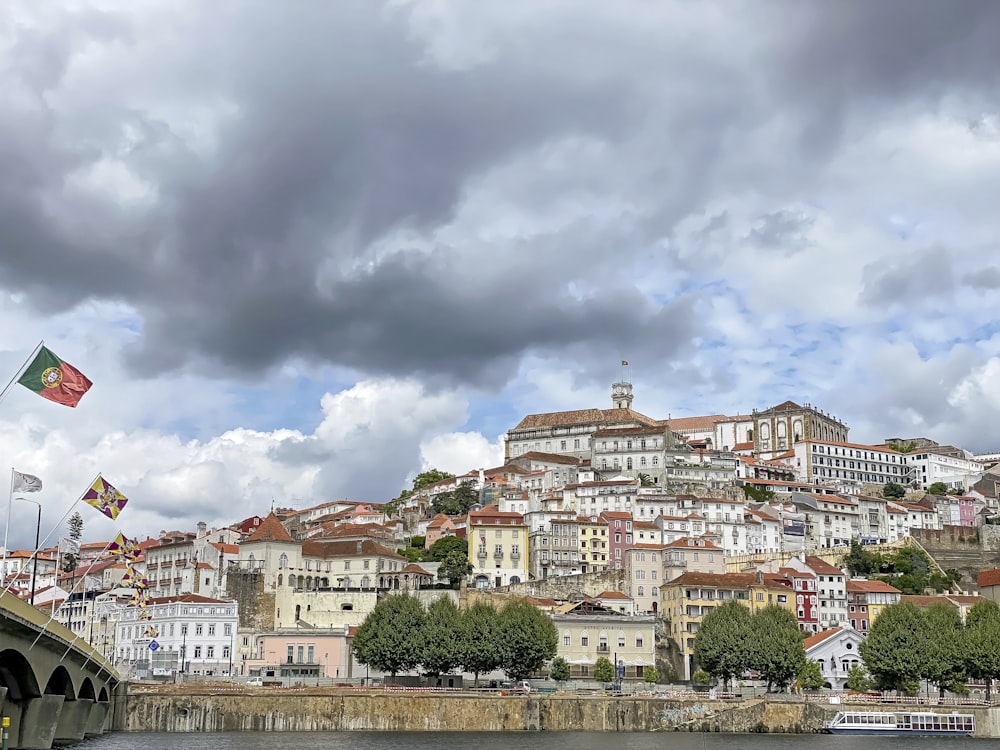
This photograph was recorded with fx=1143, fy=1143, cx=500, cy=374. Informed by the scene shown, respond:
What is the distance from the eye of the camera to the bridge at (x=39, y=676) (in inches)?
1652

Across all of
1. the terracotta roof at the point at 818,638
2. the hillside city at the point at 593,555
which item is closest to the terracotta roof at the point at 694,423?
the hillside city at the point at 593,555

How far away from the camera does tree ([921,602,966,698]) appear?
7375 cm

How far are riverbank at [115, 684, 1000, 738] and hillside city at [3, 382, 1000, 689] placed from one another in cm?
734

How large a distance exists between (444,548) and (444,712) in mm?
42514

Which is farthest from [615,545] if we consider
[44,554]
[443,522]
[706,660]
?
[44,554]

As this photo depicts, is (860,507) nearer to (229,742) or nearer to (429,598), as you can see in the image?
(429,598)

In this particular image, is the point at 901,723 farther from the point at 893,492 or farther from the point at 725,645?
the point at 893,492

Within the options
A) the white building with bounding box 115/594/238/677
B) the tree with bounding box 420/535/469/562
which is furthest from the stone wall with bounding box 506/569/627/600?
the white building with bounding box 115/594/238/677

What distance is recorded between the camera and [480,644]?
3041 inches

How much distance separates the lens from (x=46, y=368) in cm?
3659

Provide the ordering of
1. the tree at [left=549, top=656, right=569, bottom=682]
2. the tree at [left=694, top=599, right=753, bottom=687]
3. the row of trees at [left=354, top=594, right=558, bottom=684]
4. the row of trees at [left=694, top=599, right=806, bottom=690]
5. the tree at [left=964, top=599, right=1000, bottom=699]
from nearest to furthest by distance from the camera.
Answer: the tree at [left=964, top=599, right=1000, bottom=699] → the row of trees at [left=694, top=599, right=806, bottom=690] → the tree at [left=694, top=599, right=753, bottom=687] → the row of trees at [left=354, top=594, right=558, bottom=684] → the tree at [left=549, top=656, right=569, bottom=682]

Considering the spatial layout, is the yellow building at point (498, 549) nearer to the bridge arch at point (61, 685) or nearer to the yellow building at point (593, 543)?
the yellow building at point (593, 543)

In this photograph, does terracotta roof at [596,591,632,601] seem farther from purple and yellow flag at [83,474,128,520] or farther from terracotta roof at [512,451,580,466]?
purple and yellow flag at [83,474,128,520]

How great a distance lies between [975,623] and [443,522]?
59.5 meters
